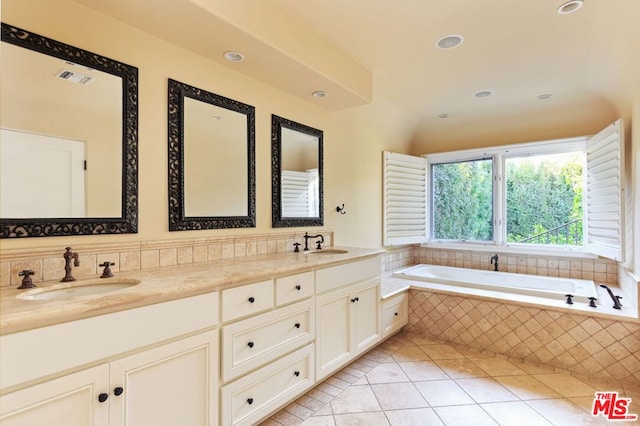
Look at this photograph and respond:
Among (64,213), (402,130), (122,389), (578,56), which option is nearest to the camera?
(122,389)

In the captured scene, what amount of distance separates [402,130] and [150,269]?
11.9 ft

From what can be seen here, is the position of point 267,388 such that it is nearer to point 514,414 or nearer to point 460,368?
point 514,414

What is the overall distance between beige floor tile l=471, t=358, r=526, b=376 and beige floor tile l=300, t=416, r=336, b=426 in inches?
55.1

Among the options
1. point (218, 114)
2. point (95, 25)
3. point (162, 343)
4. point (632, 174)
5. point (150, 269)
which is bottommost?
point (162, 343)

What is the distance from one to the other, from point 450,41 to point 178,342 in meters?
2.61

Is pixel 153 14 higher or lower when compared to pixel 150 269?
higher

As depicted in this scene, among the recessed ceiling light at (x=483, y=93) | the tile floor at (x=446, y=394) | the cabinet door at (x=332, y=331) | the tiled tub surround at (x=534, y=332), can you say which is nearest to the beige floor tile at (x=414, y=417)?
the tile floor at (x=446, y=394)

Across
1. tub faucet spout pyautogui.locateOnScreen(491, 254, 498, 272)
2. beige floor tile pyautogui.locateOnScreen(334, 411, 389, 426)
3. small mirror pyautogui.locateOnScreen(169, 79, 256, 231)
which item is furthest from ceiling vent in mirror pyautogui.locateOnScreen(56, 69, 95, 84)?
tub faucet spout pyautogui.locateOnScreen(491, 254, 498, 272)

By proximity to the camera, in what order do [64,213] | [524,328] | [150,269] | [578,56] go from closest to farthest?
[64,213] → [150,269] → [578,56] → [524,328]

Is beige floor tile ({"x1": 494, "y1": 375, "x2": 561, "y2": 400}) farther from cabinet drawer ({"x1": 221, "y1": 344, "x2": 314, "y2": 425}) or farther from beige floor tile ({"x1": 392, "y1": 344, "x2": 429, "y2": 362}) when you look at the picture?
cabinet drawer ({"x1": 221, "y1": 344, "x2": 314, "y2": 425})

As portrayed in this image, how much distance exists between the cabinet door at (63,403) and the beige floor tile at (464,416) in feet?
6.04

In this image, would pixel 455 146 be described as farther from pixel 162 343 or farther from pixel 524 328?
pixel 162 343

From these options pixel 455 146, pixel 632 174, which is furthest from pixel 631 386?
pixel 455 146

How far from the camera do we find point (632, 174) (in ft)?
8.87
